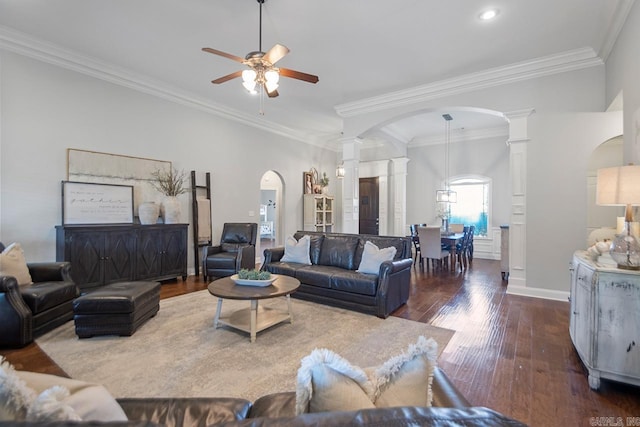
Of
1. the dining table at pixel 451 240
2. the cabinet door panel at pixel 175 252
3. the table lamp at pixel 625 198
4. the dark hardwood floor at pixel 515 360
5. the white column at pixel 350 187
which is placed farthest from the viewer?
the dining table at pixel 451 240

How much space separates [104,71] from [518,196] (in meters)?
6.37

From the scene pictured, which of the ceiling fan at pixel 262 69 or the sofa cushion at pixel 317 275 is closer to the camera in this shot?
the ceiling fan at pixel 262 69

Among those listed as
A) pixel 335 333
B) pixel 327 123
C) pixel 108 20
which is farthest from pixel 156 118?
pixel 335 333

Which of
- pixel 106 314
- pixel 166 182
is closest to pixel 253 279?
pixel 106 314

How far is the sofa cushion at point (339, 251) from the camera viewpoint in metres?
4.30

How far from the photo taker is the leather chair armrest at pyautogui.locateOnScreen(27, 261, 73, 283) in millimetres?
3299

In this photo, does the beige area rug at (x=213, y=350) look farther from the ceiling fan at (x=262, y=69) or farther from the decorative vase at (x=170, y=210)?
the ceiling fan at (x=262, y=69)

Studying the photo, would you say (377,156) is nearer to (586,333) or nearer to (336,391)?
(586,333)

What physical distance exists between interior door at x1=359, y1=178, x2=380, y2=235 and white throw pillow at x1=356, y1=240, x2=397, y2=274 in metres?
5.13

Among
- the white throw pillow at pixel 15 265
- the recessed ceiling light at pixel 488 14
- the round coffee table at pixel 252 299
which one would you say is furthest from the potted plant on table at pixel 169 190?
the recessed ceiling light at pixel 488 14

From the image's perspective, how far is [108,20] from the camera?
11.1 feet

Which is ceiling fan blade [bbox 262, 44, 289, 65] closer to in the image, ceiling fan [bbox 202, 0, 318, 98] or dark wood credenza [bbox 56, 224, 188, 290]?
ceiling fan [bbox 202, 0, 318, 98]

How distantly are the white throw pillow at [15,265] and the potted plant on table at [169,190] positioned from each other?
1.99 m

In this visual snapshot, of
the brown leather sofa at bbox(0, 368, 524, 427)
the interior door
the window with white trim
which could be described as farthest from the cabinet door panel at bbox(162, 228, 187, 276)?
the window with white trim
